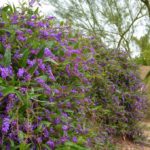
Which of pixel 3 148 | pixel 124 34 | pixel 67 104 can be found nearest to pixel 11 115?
pixel 3 148

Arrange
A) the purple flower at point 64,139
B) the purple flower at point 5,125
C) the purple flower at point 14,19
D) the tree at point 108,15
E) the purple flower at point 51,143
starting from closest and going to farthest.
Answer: the purple flower at point 5,125
the purple flower at point 51,143
the purple flower at point 64,139
the purple flower at point 14,19
the tree at point 108,15

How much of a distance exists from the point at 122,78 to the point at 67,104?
3.01 metres

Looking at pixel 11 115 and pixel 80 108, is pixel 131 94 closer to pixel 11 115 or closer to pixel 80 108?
pixel 80 108

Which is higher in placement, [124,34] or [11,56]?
[124,34]

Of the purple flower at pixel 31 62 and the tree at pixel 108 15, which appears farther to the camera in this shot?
the tree at pixel 108 15

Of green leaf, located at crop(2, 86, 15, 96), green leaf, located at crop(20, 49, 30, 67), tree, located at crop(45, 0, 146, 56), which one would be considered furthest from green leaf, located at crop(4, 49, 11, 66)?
tree, located at crop(45, 0, 146, 56)

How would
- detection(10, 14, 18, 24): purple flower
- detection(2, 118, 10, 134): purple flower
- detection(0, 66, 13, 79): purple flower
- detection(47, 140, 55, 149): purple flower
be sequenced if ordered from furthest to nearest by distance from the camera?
detection(10, 14, 18, 24): purple flower, detection(47, 140, 55, 149): purple flower, detection(0, 66, 13, 79): purple flower, detection(2, 118, 10, 134): purple flower

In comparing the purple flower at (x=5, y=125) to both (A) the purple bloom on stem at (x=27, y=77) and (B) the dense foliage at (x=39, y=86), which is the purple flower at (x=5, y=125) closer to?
(B) the dense foliage at (x=39, y=86)

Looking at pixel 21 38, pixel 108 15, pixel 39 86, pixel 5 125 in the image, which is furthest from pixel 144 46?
pixel 5 125

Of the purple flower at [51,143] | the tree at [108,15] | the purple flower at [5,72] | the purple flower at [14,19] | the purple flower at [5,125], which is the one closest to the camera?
the purple flower at [5,125]

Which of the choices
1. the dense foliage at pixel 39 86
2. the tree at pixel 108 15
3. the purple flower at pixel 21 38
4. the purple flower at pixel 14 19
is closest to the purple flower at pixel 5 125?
the dense foliage at pixel 39 86

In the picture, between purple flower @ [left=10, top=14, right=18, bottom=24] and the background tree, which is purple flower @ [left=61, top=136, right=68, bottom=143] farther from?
the background tree

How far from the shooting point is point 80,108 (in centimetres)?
303

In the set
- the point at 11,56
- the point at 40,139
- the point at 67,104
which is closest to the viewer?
the point at 40,139
